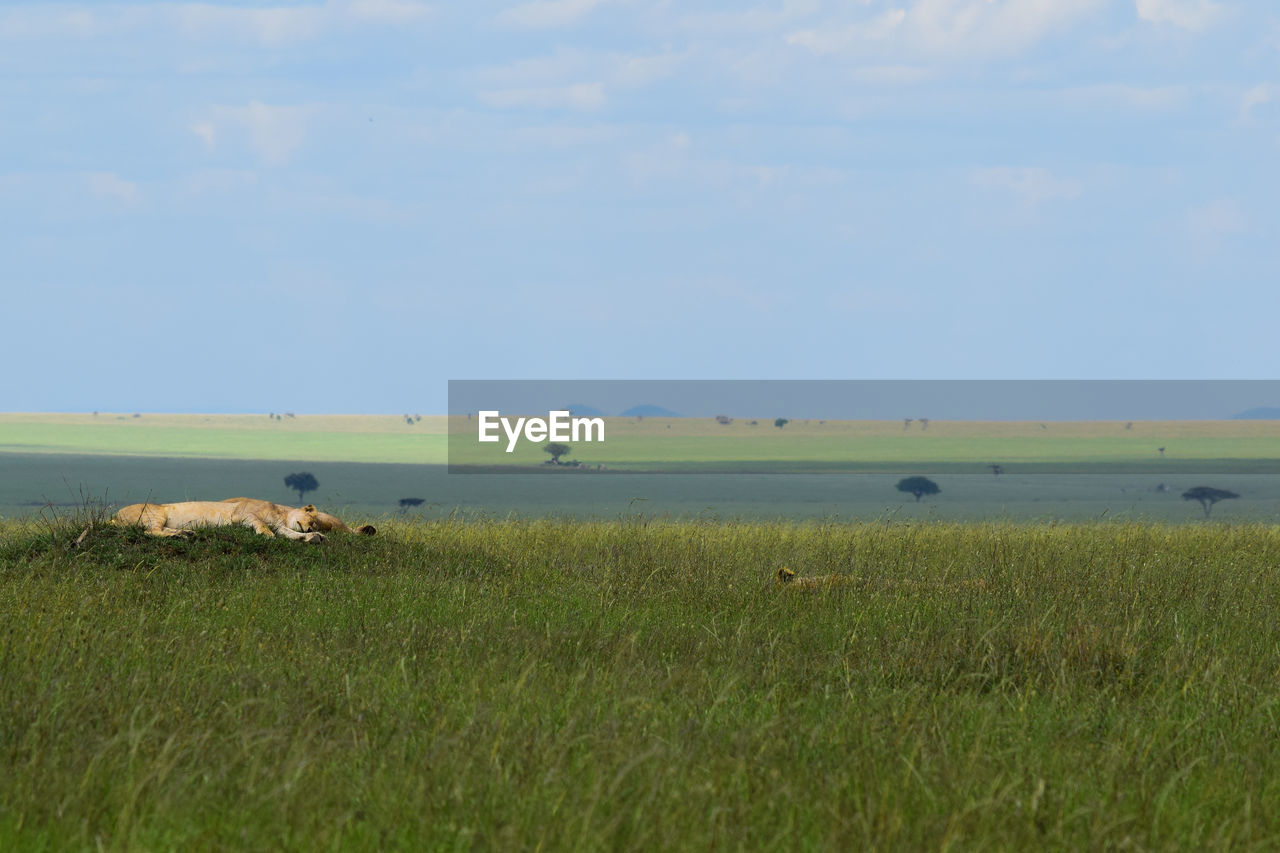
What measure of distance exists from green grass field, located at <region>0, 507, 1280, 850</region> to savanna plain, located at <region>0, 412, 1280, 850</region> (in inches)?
0.9

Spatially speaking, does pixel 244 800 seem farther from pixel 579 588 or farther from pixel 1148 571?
pixel 1148 571

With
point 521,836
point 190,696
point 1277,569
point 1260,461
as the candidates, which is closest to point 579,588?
point 190,696

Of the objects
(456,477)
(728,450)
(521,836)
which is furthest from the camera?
(728,450)

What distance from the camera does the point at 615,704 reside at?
5.46m

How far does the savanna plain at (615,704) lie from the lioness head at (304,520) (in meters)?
1.02

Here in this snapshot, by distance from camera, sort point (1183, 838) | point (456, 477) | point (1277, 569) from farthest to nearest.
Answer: point (456, 477) < point (1277, 569) < point (1183, 838)

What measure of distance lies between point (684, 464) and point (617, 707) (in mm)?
96637

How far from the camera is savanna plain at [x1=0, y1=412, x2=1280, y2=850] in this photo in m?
4.33

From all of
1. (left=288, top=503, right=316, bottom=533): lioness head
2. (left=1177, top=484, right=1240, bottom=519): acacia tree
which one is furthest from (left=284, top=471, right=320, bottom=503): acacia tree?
(left=288, top=503, right=316, bottom=533): lioness head

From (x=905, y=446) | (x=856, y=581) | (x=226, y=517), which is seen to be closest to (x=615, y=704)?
(x=856, y=581)

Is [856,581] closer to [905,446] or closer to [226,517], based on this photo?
[226,517]

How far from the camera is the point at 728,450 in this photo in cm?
11544

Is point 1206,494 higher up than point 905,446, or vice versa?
point 905,446

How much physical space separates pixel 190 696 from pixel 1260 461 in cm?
10822
